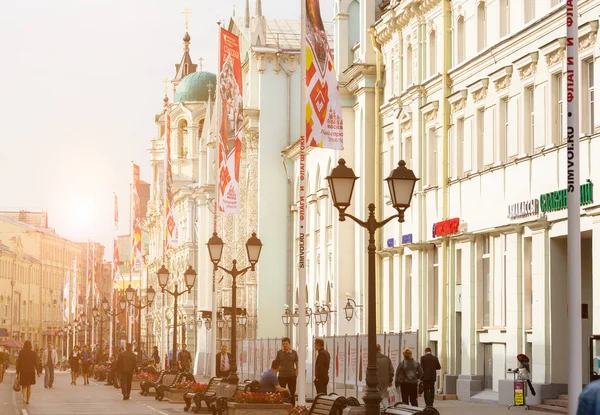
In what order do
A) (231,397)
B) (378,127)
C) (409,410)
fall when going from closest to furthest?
1. (409,410)
2. (231,397)
3. (378,127)

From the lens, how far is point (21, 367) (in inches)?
1594

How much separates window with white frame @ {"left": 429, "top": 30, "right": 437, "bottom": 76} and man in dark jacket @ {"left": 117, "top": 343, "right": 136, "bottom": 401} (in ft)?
40.9

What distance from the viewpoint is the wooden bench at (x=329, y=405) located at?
2258 centimetres

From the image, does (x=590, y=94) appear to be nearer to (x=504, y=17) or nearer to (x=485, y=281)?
(x=504, y=17)

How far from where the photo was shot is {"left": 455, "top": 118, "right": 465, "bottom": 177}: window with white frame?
43344 mm

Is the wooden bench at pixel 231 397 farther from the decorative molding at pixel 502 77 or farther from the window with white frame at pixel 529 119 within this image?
the decorative molding at pixel 502 77

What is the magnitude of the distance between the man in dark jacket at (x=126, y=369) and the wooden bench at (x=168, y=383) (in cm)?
89

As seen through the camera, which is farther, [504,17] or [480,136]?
[480,136]

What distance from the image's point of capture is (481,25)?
137ft

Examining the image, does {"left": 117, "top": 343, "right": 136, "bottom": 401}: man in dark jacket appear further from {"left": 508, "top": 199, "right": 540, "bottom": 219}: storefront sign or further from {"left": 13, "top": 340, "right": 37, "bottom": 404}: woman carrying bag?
{"left": 508, "top": 199, "right": 540, "bottom": 219}: storefront sign

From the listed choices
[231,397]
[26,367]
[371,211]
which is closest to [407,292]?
[26,367]

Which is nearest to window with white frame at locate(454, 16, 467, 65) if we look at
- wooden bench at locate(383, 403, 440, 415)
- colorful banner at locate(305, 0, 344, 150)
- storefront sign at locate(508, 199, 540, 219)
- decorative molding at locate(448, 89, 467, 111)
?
decorative molding at locate(448, 89, 467, 111)

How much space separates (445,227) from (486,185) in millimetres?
3597

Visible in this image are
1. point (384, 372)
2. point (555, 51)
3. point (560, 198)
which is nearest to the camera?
point (384, 372)
